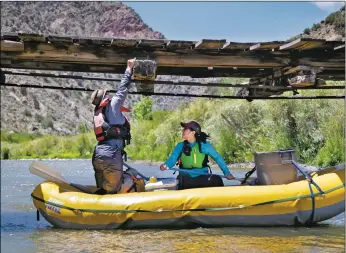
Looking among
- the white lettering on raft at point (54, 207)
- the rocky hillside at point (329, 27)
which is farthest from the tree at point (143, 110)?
the white lettering on raft at point (54, 207)

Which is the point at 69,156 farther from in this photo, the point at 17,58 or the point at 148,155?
the point at 17,58

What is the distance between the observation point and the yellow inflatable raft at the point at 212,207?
8.10 metres

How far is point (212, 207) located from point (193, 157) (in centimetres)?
93

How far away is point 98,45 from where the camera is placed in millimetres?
7918

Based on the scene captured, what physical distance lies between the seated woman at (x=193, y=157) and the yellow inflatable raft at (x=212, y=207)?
0.42 m

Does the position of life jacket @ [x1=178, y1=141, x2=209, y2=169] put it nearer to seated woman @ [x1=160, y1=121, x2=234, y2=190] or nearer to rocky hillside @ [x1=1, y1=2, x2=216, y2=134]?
seated woman @ [x1=160, y1=121, x2=234, y2=190]

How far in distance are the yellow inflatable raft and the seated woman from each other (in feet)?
1.39

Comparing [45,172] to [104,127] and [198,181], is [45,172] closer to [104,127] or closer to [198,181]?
[104,127]

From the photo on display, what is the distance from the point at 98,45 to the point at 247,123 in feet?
77.5

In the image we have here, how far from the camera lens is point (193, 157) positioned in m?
8.74

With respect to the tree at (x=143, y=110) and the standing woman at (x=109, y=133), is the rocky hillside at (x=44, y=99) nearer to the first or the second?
the tree at (x=143, y=110)

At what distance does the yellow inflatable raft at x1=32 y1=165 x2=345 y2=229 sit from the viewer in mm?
8102

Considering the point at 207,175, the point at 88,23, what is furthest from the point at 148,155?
the point at 88,23

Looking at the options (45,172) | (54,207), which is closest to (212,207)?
(54,207)
